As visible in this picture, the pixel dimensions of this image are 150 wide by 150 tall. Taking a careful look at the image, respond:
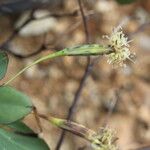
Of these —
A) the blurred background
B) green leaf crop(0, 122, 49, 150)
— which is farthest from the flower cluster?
the blurred background

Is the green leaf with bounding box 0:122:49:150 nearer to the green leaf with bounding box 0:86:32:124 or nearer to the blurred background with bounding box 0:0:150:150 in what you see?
the green leaf with bounding box 0:86:32:124

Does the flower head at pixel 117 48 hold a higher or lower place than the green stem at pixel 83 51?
higher

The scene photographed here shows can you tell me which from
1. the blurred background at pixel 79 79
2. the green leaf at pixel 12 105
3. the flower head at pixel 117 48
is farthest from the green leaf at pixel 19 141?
the blurred background at pixel 79 79

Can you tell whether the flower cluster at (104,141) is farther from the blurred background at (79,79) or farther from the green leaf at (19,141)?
the blurred background at (79,79)

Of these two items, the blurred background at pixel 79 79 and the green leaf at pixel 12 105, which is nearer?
the green leaf at pixel 12 105

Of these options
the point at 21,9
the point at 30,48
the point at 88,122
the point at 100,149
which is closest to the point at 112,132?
the point at 100,149

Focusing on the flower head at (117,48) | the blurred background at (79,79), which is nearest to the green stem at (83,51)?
the flower head at (117,48)

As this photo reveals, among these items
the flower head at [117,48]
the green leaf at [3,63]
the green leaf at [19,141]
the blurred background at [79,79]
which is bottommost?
the green leaf at [19,141]
